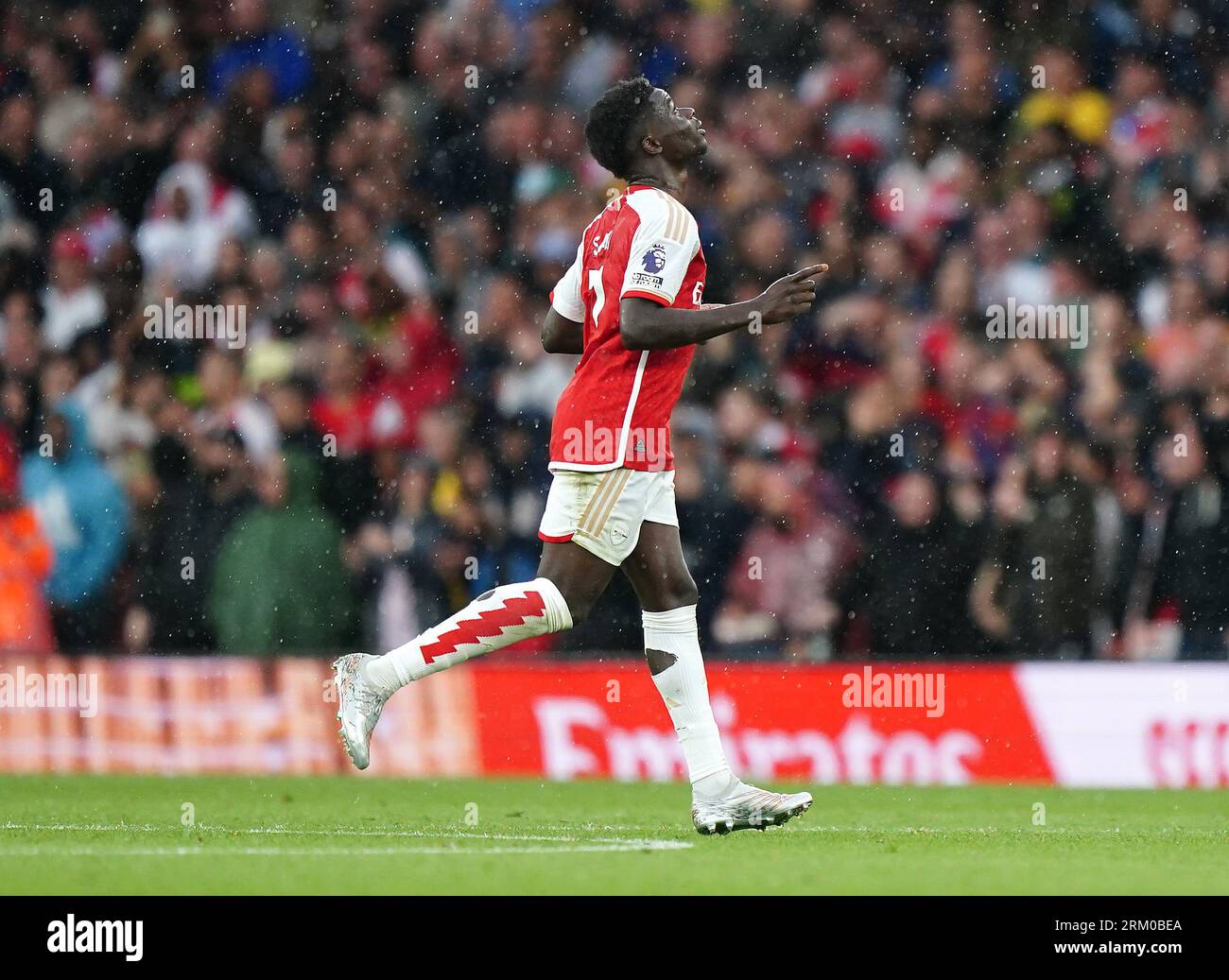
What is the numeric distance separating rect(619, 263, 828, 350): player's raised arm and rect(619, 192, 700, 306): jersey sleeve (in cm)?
4

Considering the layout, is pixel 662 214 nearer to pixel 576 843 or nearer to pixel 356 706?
pixel 356 706

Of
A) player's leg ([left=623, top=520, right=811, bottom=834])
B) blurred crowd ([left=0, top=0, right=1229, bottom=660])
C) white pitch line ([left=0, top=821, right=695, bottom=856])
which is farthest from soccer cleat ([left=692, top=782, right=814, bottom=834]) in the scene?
blurred crowd ([left=0, top=0, right=1229, bottom=660])

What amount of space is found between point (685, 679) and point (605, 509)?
0.64m

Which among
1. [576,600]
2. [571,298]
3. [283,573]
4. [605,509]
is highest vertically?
[571,298]

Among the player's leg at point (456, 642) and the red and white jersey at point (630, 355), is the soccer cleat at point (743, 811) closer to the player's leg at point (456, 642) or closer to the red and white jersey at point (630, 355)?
the player's leg at point (456, 642)

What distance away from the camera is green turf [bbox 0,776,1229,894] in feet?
18.6

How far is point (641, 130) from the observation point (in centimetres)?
689

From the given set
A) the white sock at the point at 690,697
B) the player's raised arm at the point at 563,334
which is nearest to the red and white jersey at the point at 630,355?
the player's raised arm at the point at 563,334

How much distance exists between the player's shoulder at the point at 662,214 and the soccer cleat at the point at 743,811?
1.79 metres

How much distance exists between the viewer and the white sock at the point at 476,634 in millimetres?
6594

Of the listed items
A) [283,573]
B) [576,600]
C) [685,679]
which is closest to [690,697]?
[685,679]

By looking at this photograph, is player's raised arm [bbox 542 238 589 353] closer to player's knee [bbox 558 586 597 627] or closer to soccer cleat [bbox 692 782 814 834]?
player's knee [bbox 558 586 597 627]

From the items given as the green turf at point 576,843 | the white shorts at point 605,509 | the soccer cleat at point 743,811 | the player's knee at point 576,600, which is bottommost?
the green turf at point 576,843

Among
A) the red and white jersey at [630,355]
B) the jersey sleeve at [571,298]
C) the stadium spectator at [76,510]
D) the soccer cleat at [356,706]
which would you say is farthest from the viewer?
the stadium spectator at [76,510]
